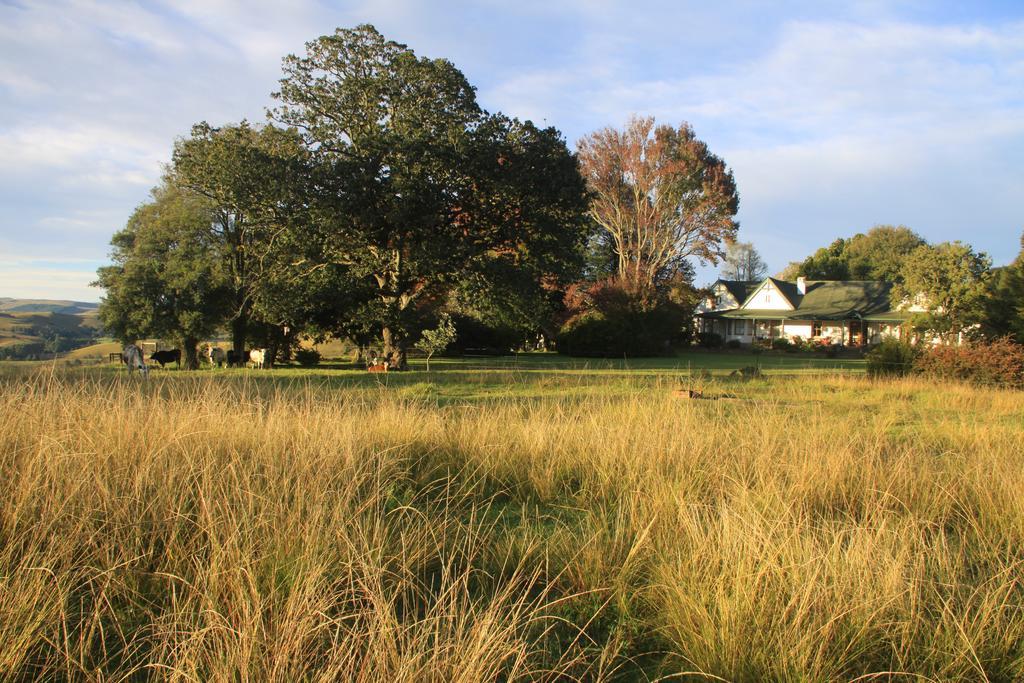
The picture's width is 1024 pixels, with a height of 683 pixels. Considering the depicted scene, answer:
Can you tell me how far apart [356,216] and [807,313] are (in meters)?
40.0

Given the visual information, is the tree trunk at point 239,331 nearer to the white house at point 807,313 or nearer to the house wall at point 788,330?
the white house at point 807,313

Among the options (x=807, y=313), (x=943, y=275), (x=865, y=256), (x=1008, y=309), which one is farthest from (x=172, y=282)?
(x=865, y=256)

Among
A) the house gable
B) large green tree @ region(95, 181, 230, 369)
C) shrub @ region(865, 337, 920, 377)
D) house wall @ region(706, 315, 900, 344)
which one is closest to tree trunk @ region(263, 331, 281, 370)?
large green tree @ region(95, 181, 230, 369)

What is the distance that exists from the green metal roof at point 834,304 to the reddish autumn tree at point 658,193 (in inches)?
359

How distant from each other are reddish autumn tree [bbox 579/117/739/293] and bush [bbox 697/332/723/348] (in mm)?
5903

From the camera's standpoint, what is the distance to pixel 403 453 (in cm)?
606

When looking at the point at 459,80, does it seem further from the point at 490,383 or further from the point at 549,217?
the point at 490,383

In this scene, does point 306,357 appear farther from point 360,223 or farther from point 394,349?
point 360,223

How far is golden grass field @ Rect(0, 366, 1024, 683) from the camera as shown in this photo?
2.71 m

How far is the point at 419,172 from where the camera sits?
19.7 metres

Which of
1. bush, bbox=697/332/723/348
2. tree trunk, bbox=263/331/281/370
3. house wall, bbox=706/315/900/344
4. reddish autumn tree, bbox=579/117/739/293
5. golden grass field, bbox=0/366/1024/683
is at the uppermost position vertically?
reddish autumn tree, bbox=579/117/739/293

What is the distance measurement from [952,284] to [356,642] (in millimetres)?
39830

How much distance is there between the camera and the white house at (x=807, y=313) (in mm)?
48688

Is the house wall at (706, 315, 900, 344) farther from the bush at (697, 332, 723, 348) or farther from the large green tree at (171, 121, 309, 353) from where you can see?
the large green tree at (171, 121, 309, 353)
